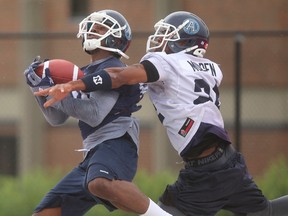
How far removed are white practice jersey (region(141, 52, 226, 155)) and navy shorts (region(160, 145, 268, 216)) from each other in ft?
0.59

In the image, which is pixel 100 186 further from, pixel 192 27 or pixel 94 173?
pixel 192 27

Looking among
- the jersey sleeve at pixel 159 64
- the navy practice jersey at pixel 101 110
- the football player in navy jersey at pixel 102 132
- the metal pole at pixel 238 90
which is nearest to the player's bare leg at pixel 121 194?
the football player in navy jersey at pixel 102 132

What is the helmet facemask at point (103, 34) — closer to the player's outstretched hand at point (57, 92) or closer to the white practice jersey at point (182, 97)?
the white practice jersey at point (182, 97)

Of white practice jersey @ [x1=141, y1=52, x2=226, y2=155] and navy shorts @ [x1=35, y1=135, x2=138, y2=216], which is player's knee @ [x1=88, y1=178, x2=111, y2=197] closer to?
navy shorts @ [x1=35, y1=135, x2=138, y2=216]

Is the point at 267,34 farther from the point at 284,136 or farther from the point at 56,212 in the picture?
the point at 56,212

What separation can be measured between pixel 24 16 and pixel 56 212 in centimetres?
989

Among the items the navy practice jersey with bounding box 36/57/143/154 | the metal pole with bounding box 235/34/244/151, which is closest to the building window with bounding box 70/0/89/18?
the metal pole with bounding box 235/34/244/151

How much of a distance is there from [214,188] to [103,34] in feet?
4.38

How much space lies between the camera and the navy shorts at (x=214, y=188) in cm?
696

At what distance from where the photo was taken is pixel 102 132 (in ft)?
23.6

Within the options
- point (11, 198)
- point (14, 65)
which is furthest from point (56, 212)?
point (14, 65)

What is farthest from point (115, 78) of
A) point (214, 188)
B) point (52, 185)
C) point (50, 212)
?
point (52, 185)

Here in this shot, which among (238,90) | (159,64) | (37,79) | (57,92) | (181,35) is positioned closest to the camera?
(57,92)

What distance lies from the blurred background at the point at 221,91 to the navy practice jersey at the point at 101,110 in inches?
155
